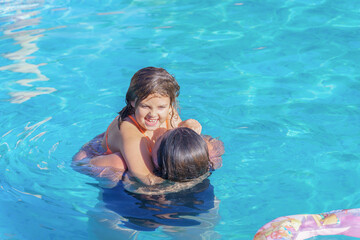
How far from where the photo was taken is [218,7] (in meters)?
8.93

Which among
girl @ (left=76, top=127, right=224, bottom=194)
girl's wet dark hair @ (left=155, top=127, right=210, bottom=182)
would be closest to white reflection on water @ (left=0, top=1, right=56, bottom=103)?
girl @ (left=76, top=127, right=224, bottom=194)

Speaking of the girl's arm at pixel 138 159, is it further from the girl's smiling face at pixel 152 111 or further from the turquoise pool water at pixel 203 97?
the turquoise pool water at pixel 203 97

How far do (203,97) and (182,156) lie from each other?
252 centimetres

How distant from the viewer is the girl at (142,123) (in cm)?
403

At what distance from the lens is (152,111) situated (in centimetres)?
416

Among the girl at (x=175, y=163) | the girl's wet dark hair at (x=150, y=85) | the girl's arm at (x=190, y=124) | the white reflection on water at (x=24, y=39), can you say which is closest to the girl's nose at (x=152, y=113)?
the girl's wet dark hair at (x=150, y=85)

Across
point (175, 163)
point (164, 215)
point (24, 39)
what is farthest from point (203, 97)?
point (24, 39)

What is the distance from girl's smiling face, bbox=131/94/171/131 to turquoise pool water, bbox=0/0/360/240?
756mm

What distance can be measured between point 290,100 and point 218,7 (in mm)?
3453

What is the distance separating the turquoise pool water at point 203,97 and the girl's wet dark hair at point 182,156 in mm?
484

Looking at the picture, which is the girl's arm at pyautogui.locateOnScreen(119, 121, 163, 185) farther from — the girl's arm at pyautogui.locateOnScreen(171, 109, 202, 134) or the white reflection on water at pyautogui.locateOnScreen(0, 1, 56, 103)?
the white reflection on water at pyautogui.locateOnScreen(0, 1, 56, 103)

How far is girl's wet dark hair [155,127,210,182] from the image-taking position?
3.72 metres

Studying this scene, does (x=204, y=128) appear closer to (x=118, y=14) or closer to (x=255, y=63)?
(x=255, y=63)

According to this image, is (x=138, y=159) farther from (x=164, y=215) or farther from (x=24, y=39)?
(x=24, y=39)
